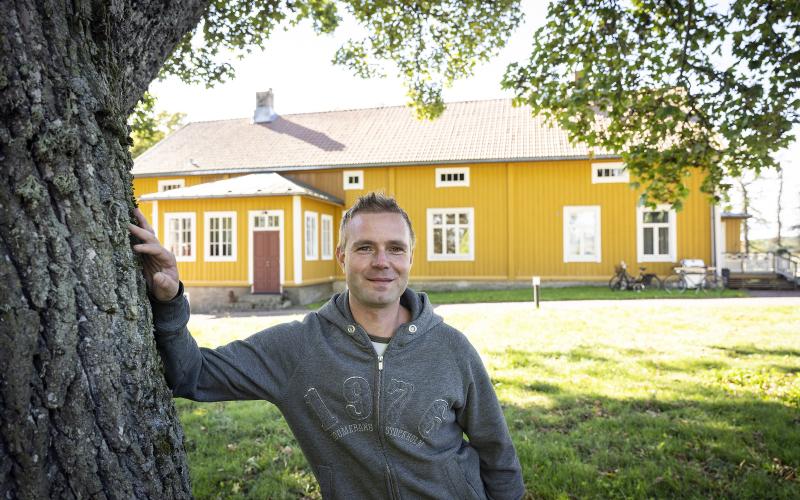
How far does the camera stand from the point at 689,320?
404 inches

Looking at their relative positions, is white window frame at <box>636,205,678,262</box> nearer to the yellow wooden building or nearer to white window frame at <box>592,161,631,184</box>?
the yellow wooden building

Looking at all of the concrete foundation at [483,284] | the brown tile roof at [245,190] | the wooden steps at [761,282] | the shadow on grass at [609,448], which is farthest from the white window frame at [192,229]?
the wooden steps at [761,282]

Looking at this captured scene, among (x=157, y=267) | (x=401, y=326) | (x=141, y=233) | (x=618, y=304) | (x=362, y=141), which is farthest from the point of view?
(x=362, y=141)

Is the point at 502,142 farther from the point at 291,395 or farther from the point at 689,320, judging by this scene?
the point at 291,395

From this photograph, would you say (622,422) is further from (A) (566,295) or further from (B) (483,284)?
(B) (483,284)

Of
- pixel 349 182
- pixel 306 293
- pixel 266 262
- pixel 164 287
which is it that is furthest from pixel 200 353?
pixel 349 182

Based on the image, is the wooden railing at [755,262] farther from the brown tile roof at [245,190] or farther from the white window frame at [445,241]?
the brown tile roof at [245,190]

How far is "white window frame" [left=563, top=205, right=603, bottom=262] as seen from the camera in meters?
18.5

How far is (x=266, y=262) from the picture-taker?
17.2 metres

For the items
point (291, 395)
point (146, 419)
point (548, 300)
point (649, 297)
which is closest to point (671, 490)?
point (291, 395)

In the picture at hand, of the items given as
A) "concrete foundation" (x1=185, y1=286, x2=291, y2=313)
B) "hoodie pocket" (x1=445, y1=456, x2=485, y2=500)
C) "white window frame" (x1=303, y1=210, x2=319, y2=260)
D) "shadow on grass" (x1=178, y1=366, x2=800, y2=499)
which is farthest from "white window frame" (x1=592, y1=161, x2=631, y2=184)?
"hoodie pocket" (x1=445, y1=456, x2=485, y2=500)

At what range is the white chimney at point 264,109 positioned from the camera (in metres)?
24.7

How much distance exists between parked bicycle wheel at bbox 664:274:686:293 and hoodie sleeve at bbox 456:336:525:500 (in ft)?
55.9

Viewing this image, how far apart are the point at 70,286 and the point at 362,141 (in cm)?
2102
